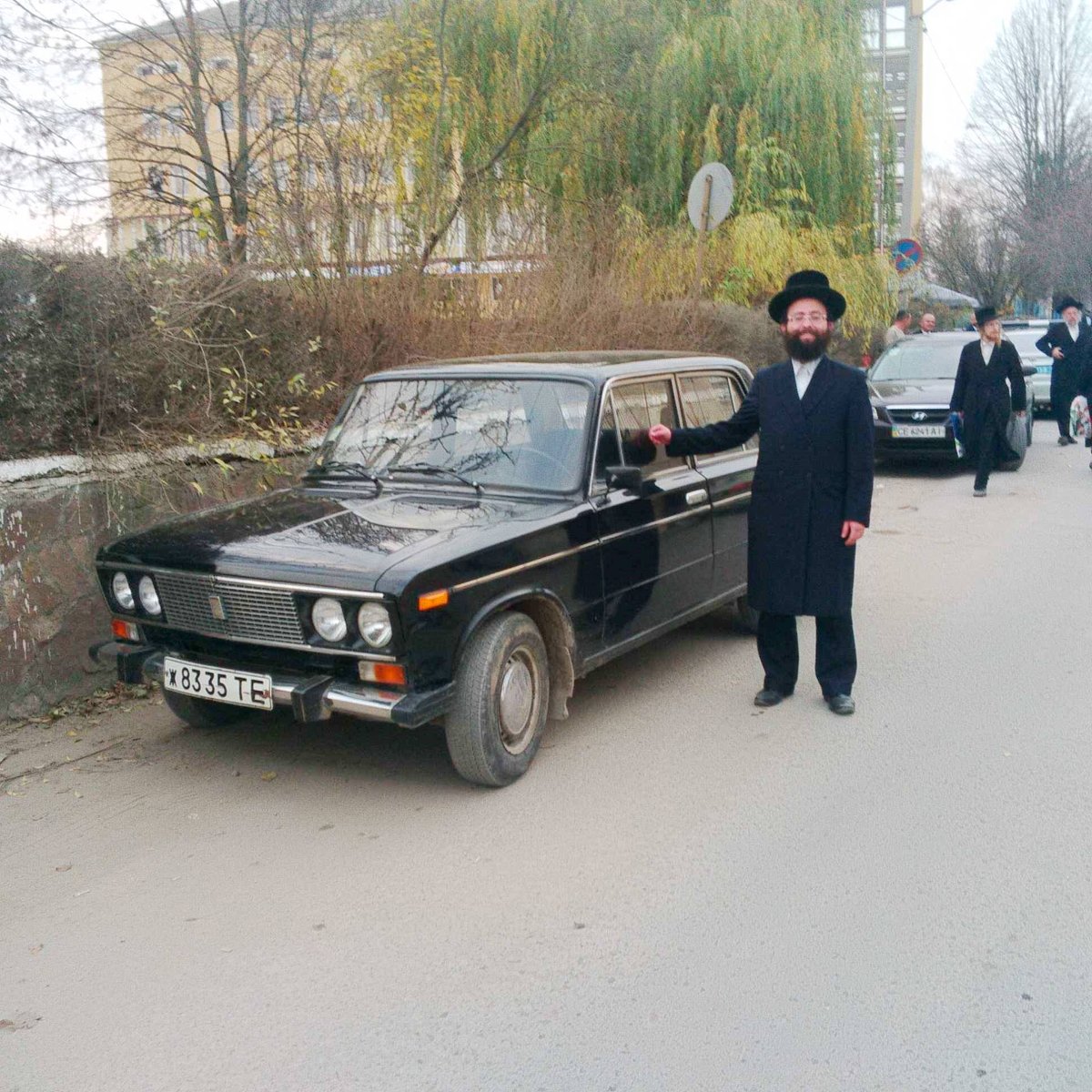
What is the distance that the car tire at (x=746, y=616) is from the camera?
7.45m

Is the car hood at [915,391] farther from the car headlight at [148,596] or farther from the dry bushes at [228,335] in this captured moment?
the car headlight at [148,596]

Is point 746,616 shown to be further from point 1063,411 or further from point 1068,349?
point 1063,411

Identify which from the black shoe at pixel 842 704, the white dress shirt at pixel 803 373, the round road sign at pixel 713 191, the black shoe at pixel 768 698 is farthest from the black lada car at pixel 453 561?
the round road sign at pixel 713 191

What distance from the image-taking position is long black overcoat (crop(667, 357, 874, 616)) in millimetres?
5824

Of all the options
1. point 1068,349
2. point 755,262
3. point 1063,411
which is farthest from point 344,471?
point 1063,411

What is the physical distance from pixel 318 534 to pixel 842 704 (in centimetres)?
269

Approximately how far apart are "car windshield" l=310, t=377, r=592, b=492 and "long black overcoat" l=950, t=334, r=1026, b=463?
Answer: 8672 millimetres

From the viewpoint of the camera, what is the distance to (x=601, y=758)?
5402 millimetres

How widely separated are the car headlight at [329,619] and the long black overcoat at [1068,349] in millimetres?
12602

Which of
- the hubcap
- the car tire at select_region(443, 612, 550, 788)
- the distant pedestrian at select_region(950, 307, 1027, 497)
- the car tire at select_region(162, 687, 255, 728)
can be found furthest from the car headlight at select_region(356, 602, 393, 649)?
the distant pedestrian at select_region(950, 307, 1027, 497)

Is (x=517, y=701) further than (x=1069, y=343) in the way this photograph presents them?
No

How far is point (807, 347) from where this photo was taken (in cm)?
584

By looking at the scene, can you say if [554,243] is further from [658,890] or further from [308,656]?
[658,890]

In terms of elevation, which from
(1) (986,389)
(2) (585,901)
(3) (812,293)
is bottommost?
(2) (585,901)
